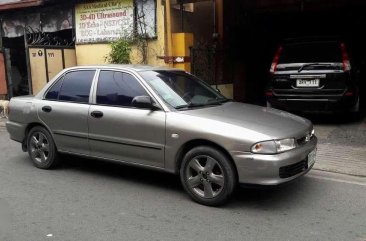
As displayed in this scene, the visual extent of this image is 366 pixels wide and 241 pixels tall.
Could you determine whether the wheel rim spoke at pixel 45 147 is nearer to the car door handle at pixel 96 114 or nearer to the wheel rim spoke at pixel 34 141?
the wheel rim spoke at pixel 34 141

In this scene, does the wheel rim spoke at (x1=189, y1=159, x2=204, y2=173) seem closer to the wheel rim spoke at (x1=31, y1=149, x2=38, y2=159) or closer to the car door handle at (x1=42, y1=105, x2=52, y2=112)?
the car door handle at (x1=42, y1=105, x2=52, y2=112)

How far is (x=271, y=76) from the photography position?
8984 mm

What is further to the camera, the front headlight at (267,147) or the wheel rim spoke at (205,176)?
the wheel rim spoke at (205,176)

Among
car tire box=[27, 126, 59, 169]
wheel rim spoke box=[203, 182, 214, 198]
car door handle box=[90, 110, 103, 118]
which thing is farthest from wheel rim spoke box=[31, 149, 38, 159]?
wheel rim spoke box=[203, 182, 214, 198]

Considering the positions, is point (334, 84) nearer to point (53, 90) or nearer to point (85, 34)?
point (53, 90)

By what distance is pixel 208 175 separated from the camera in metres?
4.74

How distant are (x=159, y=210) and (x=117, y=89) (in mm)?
1784

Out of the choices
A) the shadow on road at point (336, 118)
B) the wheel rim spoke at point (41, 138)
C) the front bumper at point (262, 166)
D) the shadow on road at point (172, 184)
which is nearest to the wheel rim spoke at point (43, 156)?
the wheel rim spoke at point (41, 138)

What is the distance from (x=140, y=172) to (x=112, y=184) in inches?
23.7

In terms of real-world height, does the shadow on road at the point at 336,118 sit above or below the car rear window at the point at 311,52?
below

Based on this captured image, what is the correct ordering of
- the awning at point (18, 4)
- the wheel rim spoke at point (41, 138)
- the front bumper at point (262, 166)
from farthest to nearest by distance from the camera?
1. the awning at point (18, 4)
2. the wheel rim spoke at point (41, 138)
3. the front bumper at point (262, 166)

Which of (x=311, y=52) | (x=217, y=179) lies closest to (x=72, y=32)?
(x=311, y=52)

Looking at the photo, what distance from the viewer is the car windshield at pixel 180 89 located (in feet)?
17.4

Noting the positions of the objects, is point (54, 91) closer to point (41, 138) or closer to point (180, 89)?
point (41, 138)
